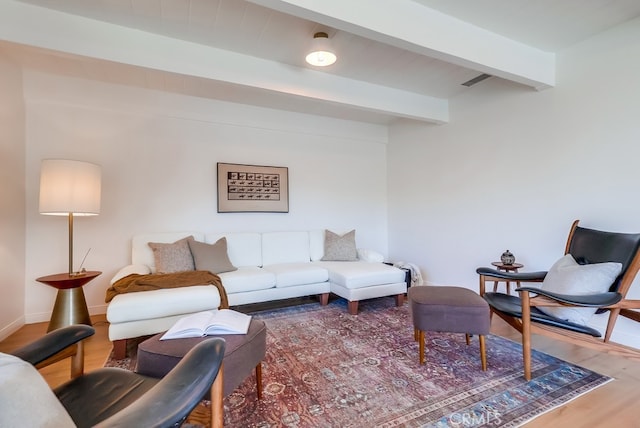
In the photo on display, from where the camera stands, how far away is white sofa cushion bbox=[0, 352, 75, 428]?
62 centimetres

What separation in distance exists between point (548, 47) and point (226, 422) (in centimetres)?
378

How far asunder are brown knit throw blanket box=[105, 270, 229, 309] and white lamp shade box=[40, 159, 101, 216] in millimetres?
691

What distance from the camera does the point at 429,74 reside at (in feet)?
10.4

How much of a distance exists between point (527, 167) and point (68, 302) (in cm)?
435

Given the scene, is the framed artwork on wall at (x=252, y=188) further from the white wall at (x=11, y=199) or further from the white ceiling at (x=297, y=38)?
the white wall at (x=11, y=199)

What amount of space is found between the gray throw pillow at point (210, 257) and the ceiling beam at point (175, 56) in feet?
5.54

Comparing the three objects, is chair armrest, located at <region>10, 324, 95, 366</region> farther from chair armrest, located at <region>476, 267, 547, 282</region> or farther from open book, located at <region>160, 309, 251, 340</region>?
chair armrest, located at <region>476, 267, 547, 282</region>

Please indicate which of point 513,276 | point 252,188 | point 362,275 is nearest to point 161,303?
point 362,275

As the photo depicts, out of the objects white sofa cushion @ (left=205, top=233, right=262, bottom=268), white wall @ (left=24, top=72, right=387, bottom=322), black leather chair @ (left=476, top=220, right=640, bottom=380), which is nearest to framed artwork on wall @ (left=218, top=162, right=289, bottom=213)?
white wall @ (left=24, top=72, right=387, bottom=322)

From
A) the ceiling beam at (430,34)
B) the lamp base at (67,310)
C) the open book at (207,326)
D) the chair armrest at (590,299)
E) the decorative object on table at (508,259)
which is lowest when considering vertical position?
the lamp base at (67,310)

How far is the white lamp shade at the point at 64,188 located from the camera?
8.10 feet

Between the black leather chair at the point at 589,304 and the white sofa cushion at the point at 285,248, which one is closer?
the black leather chair at the point at 589,304

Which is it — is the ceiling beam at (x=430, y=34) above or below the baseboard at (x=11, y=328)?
above

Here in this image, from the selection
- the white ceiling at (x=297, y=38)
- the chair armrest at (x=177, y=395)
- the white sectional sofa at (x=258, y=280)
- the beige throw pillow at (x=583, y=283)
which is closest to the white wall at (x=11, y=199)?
the white ceiling at (x=297, y=38)
